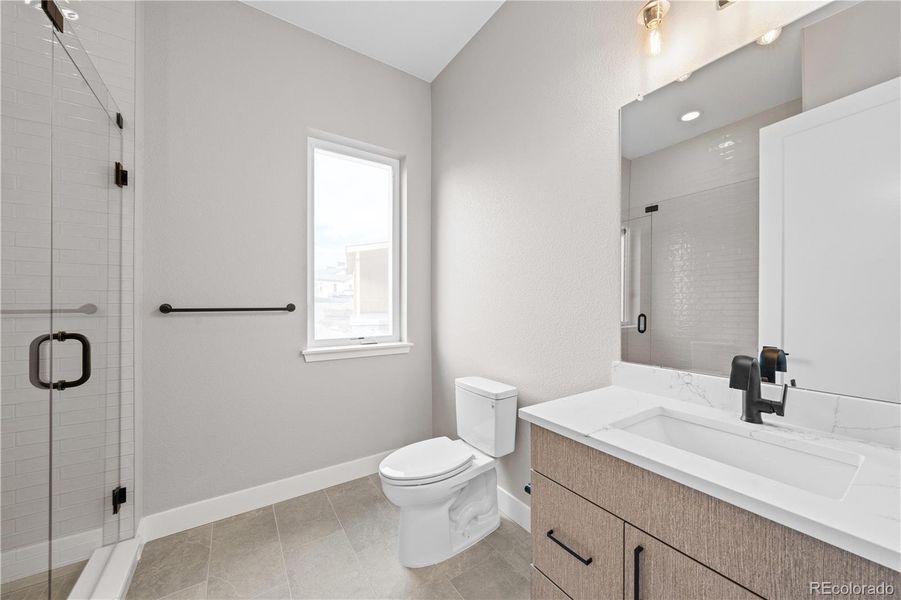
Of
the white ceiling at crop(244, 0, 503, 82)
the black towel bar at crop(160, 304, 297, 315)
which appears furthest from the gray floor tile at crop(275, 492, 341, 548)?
the white ceiling at crop(244, 0, 503, 82)

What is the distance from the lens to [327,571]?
156cm

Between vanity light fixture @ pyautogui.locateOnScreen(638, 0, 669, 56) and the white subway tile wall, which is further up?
vanity light fixture @ pyautogui.locateOnScreen(638, 0, 669, 56)

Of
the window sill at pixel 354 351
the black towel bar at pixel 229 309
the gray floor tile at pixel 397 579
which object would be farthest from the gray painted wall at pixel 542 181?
the black towel bar at pixel 229 309

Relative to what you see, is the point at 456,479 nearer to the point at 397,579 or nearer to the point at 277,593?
the point at 397,579

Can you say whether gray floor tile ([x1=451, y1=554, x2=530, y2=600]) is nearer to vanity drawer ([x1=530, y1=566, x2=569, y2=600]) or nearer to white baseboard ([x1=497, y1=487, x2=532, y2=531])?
white baseboard ([x1=497, y1=487, x2=532, y2=531])

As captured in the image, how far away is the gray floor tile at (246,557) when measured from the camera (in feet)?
4.84

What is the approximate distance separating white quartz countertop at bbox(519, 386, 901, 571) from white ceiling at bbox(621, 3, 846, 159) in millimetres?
899

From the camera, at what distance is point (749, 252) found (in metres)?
1.09

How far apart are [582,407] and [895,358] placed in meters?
0.71

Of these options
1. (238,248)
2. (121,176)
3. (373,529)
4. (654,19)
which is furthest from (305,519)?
(654,19)

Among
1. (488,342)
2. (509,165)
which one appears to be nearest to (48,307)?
(488,342)

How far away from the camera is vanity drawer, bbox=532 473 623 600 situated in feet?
2.93

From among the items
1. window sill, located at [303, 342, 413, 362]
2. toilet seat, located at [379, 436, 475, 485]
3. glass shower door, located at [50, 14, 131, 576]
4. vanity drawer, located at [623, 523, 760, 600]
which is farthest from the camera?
window sill, located at [303, 342, 413, 362]

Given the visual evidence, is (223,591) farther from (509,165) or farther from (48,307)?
(509,165)
